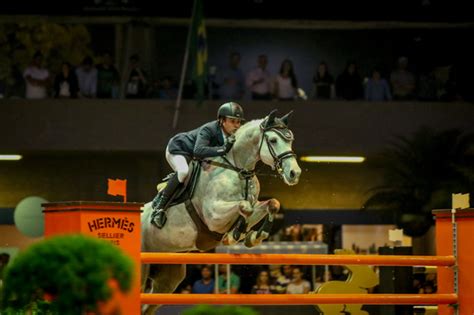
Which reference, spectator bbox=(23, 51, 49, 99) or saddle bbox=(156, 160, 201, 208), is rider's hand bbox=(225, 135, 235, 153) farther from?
spectator bbox=(23, 51, 49, 99)

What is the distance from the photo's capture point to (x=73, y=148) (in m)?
20.8

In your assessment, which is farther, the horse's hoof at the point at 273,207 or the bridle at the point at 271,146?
the bridle at the point at 271,146


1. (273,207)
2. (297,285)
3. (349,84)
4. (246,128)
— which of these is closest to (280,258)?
(273,207)

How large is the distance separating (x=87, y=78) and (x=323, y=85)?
440cm

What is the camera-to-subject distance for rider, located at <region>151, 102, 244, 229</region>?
32.7 feet

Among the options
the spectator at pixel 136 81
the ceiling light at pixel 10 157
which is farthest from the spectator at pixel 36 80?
the spectator at pixel 136 81

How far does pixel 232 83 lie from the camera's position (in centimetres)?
2109

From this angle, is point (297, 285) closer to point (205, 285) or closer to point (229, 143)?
point (205, 285)

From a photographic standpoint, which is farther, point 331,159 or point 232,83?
point 331,159

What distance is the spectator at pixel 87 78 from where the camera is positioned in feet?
67.9

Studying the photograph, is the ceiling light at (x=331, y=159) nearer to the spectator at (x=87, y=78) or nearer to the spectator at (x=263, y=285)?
the spectator at (x=87, y=78)

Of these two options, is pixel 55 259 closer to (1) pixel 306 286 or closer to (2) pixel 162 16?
(1) pixel 306 286

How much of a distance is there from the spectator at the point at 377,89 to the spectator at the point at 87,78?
504cm

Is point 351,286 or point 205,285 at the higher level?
point 351,286
